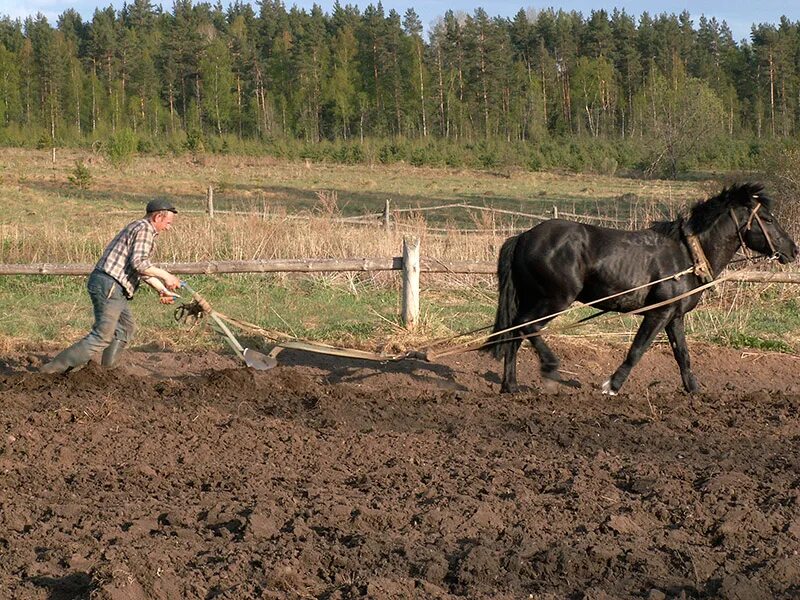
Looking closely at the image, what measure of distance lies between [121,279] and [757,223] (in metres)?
5.61

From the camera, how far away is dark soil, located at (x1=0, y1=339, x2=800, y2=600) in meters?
4.73

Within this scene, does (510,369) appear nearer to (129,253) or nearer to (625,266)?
(625,266)

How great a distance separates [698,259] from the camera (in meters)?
9.04

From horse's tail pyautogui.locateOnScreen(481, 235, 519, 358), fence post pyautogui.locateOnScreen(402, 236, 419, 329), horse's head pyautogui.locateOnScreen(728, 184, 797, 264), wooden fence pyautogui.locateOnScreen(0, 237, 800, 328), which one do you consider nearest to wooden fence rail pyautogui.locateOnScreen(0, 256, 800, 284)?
wooden fence pyautogui.locateOnScreen(0, 237, 800, 328)

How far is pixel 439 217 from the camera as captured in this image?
31922mm

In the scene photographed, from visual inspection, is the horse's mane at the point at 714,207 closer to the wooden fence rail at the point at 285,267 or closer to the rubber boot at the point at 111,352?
the wooden fence rail at the point at 285,267

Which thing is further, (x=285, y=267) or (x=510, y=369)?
(x=285, y=267)

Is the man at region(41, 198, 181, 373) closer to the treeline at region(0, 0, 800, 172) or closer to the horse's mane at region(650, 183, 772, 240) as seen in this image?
the horse's mane at region(650, 183, 772, 240)

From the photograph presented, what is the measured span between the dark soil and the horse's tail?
2.06ft

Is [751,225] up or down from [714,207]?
down

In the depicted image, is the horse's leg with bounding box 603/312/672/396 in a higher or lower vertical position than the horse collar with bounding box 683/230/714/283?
lower

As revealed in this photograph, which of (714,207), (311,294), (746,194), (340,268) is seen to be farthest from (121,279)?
(311,294)

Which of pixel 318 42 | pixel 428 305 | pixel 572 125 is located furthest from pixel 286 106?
pixel 428 305

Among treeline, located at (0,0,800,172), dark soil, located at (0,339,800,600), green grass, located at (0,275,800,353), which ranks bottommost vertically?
dark soil, located at (0,339,800,600)
